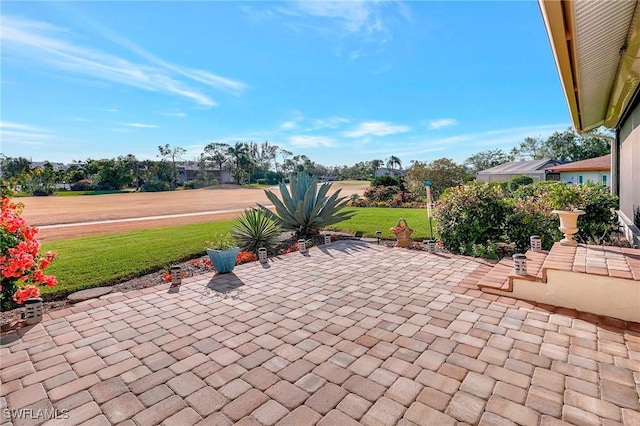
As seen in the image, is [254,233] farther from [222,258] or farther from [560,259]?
[560,259]

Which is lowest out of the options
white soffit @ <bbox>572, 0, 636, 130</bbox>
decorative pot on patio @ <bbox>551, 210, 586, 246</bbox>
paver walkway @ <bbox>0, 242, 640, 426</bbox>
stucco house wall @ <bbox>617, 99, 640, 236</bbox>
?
paver walkway @ <bbox>0, 242, 640, 426</bbox>

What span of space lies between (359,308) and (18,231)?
4.50 meters

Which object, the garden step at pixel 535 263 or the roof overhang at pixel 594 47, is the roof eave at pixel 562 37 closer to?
the roof overhang at pixel 594 47

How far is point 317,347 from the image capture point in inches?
117

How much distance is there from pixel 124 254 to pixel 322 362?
607 cm

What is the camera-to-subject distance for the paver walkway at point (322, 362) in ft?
6.90

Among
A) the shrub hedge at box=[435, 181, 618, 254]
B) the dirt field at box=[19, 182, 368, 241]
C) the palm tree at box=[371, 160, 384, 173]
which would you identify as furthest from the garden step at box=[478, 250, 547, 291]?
the palm tree at box=[371, 160, 384, 173]

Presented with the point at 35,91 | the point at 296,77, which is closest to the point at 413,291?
the point at 35,91

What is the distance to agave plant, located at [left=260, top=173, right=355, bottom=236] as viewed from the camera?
855 centimetres

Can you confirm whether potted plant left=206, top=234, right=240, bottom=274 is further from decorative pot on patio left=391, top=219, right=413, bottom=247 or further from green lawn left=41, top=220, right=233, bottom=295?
decorative pot on patio left=391, top=219, right=413, bottom=247

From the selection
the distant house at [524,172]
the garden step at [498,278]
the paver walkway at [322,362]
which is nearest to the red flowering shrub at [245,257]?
the paver walkway at [322,362]

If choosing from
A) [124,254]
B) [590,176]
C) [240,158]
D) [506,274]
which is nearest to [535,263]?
[506,274]

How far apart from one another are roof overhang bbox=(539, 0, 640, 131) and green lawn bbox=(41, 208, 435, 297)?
4644 mm

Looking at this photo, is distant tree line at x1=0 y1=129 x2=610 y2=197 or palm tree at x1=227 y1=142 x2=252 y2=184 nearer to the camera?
distant tree line at x1=0 y1=129 x2=610 y2=197
